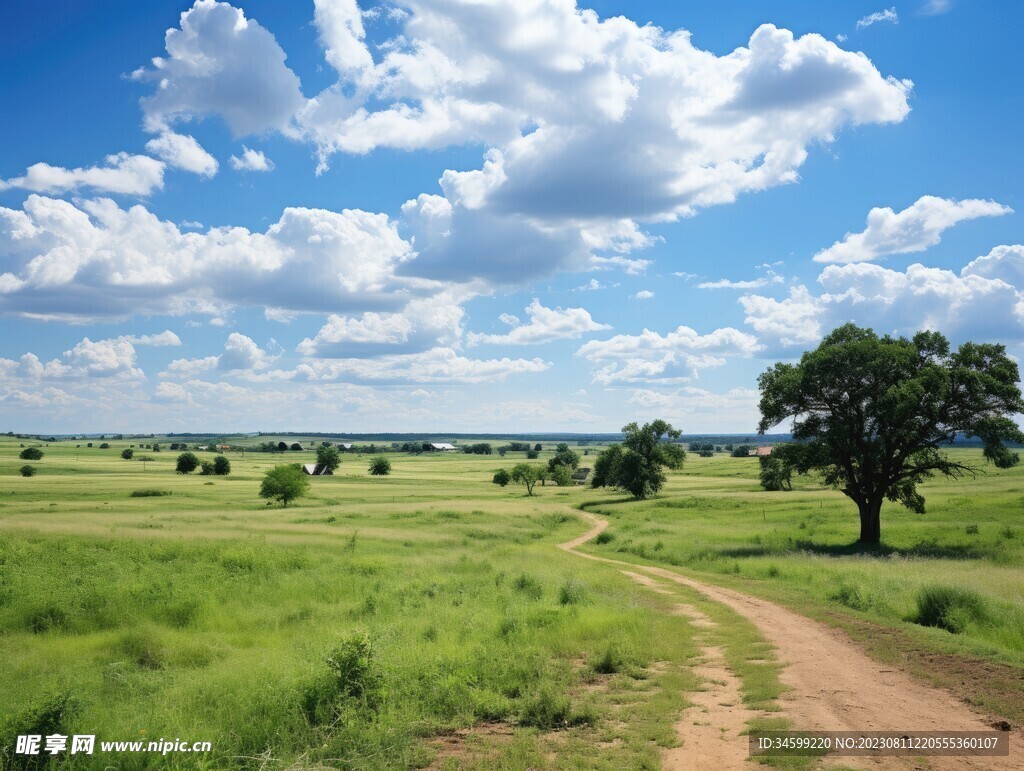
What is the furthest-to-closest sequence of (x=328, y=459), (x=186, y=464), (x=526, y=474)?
1. (x=328, y=459)
2. (x=186, y=464)
3. (x=526, y=474)

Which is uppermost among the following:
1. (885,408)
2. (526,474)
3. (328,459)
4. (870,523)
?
(885,408)

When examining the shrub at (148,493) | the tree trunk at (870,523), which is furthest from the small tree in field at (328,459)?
the tree trunk at (870,523)

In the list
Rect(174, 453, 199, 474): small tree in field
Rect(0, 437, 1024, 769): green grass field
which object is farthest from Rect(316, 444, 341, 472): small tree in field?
Rect(0, 437, 1024, 769): green grass field

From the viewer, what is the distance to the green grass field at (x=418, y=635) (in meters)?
10.5

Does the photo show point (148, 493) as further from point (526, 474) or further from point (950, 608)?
point (950, 608)

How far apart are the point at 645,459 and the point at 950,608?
67981 mm

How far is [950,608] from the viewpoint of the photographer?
53.9 ft

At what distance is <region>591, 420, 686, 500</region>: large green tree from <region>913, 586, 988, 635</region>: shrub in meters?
64.3

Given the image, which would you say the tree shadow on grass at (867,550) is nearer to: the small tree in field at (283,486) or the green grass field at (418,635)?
the green grass field at (418,635)

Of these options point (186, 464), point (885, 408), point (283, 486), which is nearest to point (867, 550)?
point (885, 408)

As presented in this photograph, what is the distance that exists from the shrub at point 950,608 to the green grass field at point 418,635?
7.1 inches

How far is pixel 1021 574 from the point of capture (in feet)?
75.8

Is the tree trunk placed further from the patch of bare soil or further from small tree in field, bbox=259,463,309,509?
small tree in field, bbox=259,463,309,509

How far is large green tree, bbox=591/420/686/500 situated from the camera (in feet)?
271
